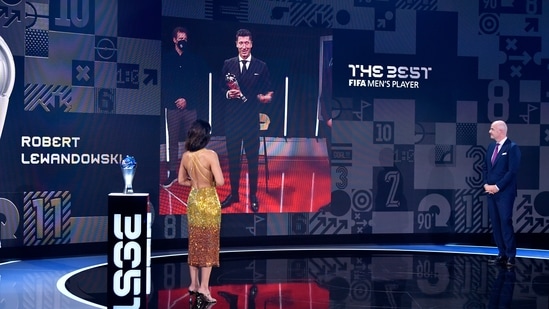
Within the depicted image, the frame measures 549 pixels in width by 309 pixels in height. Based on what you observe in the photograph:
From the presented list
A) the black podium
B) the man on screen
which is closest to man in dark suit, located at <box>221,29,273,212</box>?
the man on screen

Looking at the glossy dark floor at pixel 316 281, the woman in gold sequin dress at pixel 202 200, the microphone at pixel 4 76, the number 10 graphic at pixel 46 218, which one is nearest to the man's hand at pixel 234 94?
the glossy dark floor at pixel 316 281

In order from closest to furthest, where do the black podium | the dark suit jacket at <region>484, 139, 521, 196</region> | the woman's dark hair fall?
1. the black podium
2. the woman's dark hair
3. the dark suit jacket at <region>484, 139, 521, 196</region>

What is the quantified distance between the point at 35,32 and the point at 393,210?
4450mm

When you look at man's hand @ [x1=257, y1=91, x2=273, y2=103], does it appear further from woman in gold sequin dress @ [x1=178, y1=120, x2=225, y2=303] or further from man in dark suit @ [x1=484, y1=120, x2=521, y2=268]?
woman in gold sequin dress @ [x1=178, y1=120, x2=225, y2=303]

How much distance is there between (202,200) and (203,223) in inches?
6.5

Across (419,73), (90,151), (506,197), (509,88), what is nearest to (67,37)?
(90,151)

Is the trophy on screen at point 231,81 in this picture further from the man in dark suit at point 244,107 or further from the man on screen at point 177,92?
the man on screen at point 177,92

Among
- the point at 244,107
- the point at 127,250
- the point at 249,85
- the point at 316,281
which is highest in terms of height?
the point at 249,85

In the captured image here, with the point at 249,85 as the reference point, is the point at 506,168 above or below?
below

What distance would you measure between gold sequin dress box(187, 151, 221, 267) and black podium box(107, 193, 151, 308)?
629 mm

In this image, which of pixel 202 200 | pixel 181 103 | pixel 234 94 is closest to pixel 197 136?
pixel 202 200

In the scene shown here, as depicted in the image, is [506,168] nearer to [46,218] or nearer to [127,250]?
[127,250]

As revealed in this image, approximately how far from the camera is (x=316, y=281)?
5.07 m

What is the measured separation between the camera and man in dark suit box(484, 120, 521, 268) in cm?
568
